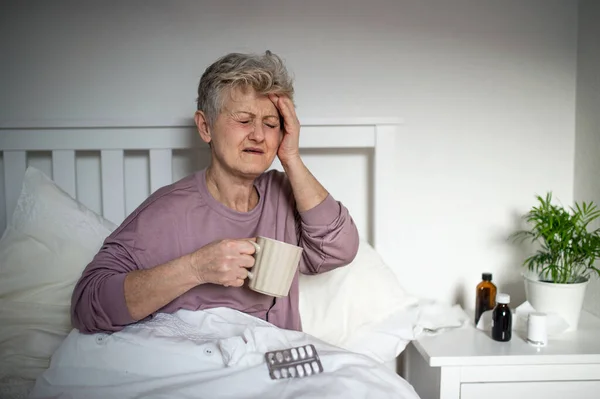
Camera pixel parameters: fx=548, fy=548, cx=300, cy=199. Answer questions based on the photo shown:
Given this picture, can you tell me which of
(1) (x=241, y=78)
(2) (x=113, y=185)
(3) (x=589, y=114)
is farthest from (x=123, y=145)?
(3) (x=589, y=114)

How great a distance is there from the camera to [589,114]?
176 cm

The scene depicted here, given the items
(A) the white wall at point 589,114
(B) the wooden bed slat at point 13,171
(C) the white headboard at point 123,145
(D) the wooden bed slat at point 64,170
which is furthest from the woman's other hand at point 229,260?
(A) the white wall at point 589,114

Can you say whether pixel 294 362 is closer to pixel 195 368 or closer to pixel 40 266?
pixel 195 368

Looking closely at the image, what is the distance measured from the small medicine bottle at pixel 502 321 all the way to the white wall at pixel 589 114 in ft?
1.43

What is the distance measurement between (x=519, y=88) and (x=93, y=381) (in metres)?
1.55

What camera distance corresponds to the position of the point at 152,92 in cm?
173

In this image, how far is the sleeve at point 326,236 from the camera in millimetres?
1311

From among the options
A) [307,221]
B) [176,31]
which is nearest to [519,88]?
[307,221]

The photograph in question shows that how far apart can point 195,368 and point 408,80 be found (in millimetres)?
1171

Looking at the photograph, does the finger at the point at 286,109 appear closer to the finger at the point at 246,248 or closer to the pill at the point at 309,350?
the finger at the point at 246,248

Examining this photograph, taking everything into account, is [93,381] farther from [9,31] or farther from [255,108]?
[9,31]

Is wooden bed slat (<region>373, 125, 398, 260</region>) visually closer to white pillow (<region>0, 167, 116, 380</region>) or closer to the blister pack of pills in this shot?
the blister pack of pills

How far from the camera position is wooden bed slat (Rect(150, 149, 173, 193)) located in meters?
1.66

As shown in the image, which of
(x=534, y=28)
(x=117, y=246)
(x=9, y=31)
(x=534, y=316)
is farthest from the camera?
(x=534, y=28)
